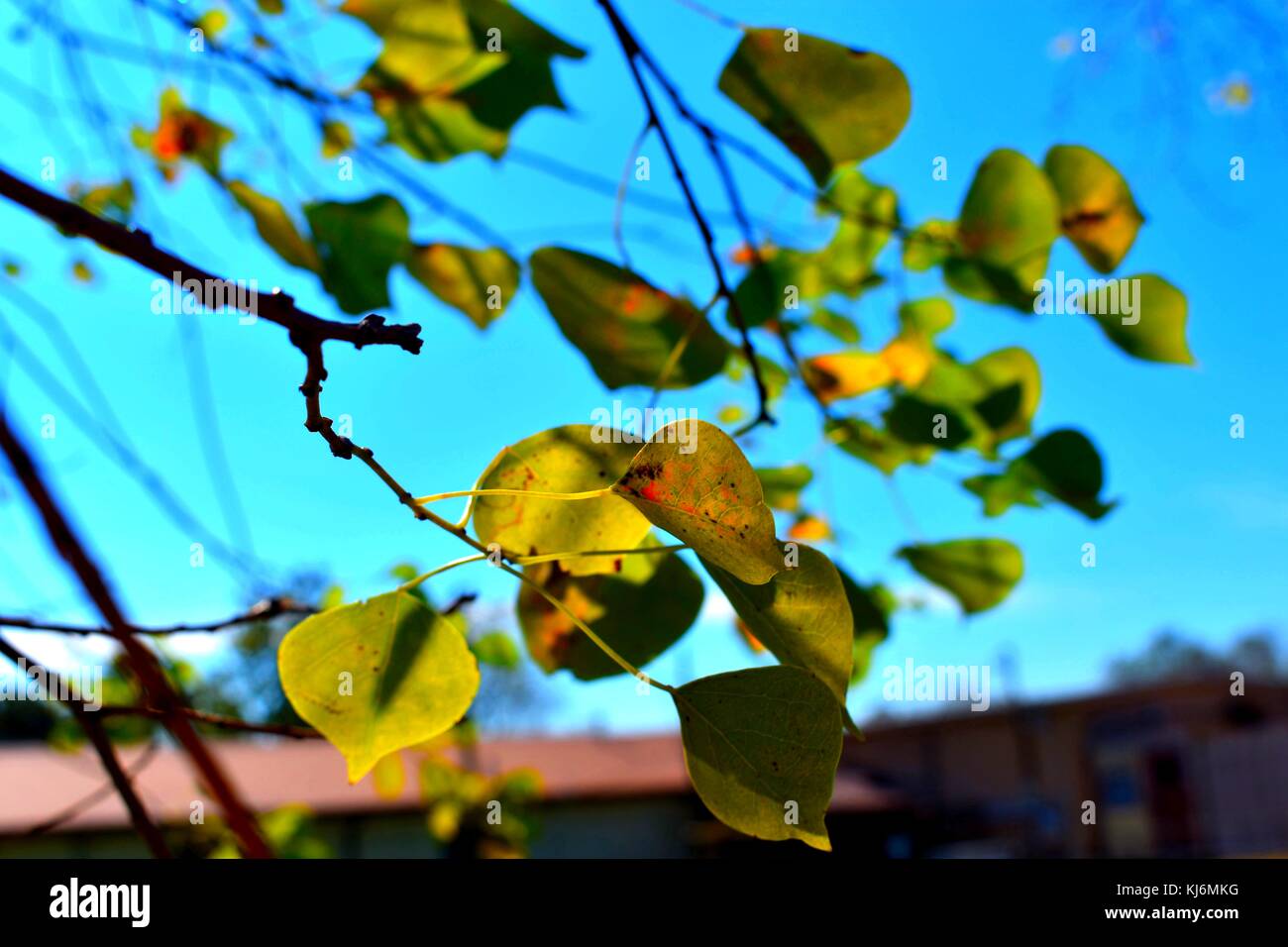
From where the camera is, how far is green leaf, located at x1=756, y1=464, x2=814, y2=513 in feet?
1.82

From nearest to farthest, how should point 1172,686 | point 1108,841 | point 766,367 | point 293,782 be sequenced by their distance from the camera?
point 766,367 < point 293,782 < point 1172,686 < point 1108,841

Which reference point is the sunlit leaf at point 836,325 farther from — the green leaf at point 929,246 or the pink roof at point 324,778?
the pink roof at point 324,778

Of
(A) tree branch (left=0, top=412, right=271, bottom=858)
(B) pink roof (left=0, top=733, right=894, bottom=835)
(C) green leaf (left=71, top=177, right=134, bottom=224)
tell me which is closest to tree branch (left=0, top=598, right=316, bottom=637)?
(A) tree branch (left=0, top=412, right=271, bottom=858)

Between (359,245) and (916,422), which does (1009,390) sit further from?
(359,245)

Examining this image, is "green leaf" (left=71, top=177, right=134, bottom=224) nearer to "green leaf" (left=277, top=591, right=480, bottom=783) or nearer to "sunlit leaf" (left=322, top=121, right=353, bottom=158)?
"sunlit leaf" (left=322, top=121, right=353, bottom=158)

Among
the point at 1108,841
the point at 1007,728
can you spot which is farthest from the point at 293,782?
the point at 1108,841

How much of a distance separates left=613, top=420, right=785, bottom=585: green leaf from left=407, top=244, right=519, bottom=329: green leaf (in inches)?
15.1

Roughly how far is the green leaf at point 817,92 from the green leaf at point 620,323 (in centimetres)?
10

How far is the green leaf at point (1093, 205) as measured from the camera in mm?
542

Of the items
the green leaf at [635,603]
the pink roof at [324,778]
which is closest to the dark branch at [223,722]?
the green leaf at [635,603]

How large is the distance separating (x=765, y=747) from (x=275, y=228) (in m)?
0.43
